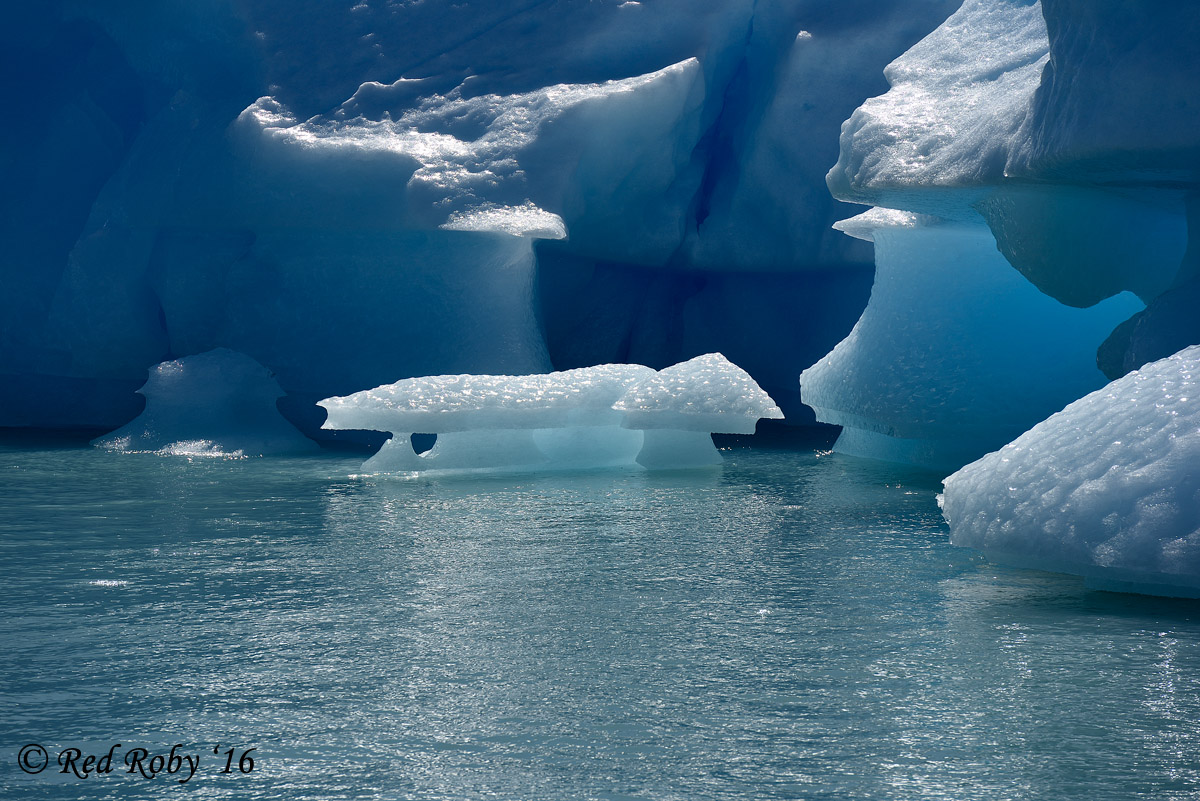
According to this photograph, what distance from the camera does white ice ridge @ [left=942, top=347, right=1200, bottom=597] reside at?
7.65 feet

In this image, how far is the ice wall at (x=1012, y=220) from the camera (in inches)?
132

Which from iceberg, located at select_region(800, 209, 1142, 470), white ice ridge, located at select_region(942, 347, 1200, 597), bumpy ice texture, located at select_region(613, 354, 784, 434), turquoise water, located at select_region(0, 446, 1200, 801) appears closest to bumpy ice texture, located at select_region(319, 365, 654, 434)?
bumpy ice texture, located at select_region(613, 354, 784, 434)

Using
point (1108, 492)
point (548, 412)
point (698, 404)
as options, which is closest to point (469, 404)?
point (548, 412)

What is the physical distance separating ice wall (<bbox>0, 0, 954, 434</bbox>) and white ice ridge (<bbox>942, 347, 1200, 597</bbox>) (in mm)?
4344

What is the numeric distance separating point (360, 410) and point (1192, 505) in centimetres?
361

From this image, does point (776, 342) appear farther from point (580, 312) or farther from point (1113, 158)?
point (1113, 158)

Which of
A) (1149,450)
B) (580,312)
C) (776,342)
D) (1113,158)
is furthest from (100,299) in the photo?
(1149,450)

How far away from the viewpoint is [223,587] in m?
2.70

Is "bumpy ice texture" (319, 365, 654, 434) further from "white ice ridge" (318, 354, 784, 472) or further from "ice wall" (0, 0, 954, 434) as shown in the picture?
"ice wall" (0, 0, 954, 434)

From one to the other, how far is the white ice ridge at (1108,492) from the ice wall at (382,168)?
4344mm

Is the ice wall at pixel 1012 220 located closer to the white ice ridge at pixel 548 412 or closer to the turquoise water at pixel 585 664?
the white ice ridge at pixel 548 412

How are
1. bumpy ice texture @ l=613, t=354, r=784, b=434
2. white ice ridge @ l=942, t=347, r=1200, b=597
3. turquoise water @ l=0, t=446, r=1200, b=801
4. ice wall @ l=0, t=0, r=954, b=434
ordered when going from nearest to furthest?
1. turquoise water @ l=0, t=446, r=1200, b=801
2. white ice ridge @ l=942, t=347, r=1200, b=597
3. bumpy ice texture @ l=613, t=354, r=784, b=434
4. ice wall @ l=0, t=0, r=954, b=434

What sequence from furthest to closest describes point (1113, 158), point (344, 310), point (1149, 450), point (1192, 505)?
point (344, 310) → point (1113, 158) → point (1149, 450) → point (1192, 505)

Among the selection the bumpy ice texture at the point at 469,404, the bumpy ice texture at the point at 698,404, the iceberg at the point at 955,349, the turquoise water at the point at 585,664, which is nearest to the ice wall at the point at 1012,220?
the iceberg at the point at 955,349
